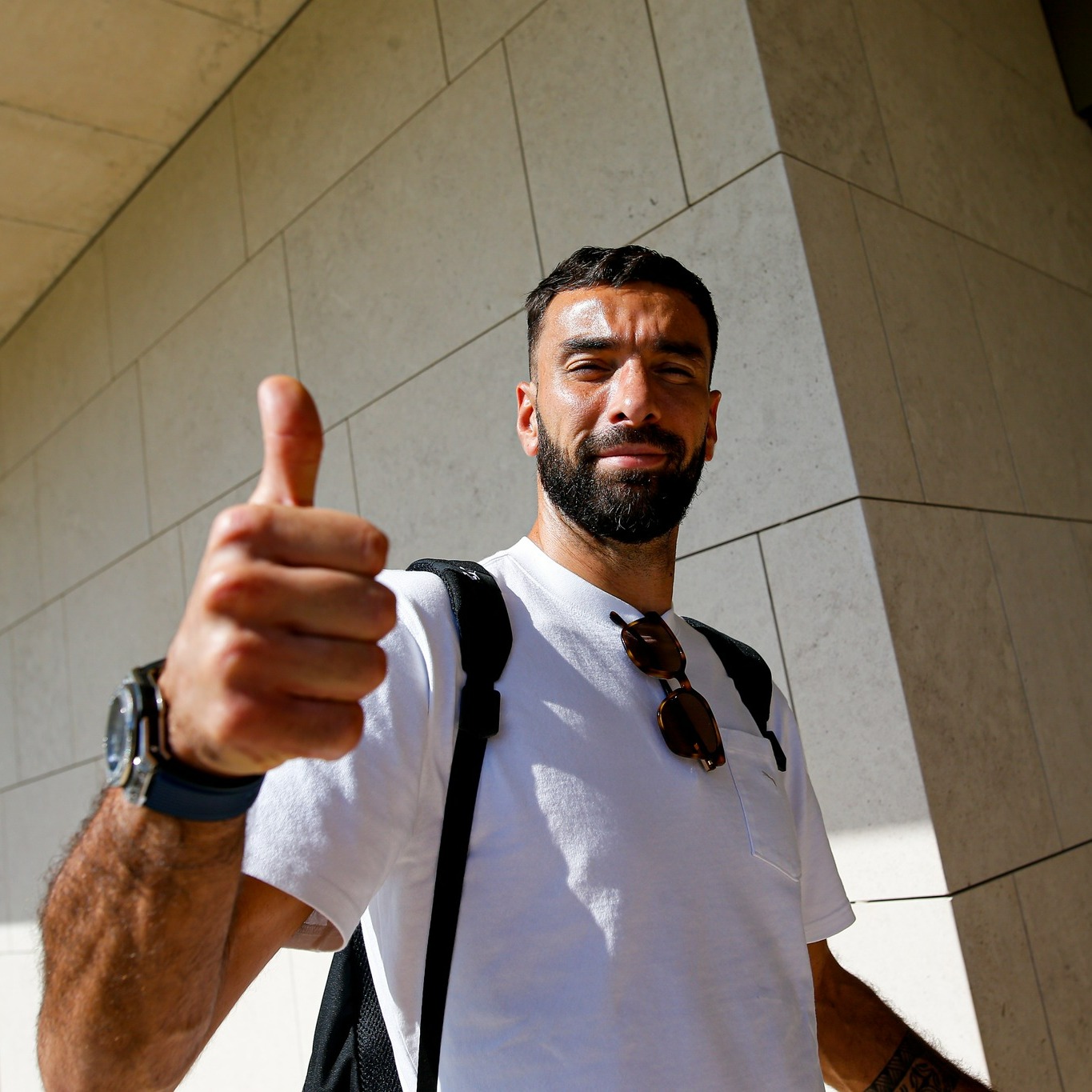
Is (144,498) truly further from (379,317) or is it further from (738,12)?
(738,12)

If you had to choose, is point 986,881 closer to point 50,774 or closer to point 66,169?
point 50,774

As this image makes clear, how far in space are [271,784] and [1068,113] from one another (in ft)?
13.8

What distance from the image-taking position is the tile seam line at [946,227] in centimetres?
266

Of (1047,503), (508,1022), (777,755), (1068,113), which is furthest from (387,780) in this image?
(1068,113)

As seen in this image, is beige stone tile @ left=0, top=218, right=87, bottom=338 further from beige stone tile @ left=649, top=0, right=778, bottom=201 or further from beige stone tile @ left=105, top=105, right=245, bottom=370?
beige stone tile @ left=649, top=0, right=778, bottom=201

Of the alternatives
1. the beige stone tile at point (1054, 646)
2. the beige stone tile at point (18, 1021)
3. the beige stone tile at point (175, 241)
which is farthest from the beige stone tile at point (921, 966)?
the beige stone tile at point (18, 1021)

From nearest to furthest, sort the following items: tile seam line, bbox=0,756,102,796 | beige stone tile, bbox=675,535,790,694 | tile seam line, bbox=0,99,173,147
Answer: beige stone tile, bbox=675,535,790,694, tile seam line, bbox=0,99,173,147, tile seam line, bbox=0,756,102,796

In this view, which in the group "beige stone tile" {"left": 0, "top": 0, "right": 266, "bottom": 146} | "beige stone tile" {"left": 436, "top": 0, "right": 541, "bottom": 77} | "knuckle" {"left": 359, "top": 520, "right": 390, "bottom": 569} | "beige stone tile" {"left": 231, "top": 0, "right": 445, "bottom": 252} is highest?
"beige stone tile" {"left": 0, "top": 0, "right": 266, "bottom": 146}

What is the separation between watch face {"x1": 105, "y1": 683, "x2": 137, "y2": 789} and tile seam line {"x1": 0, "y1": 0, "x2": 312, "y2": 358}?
404 centimetres

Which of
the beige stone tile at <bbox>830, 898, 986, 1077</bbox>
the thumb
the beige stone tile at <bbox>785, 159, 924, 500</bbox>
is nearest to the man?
the thumb

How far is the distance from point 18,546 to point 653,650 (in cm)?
563

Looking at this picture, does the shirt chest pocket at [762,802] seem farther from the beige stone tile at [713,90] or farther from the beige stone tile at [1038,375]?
the beige stone tile at [1038,375]

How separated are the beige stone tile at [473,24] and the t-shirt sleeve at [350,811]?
2.72 metres

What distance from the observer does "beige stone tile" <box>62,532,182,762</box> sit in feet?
15.3
